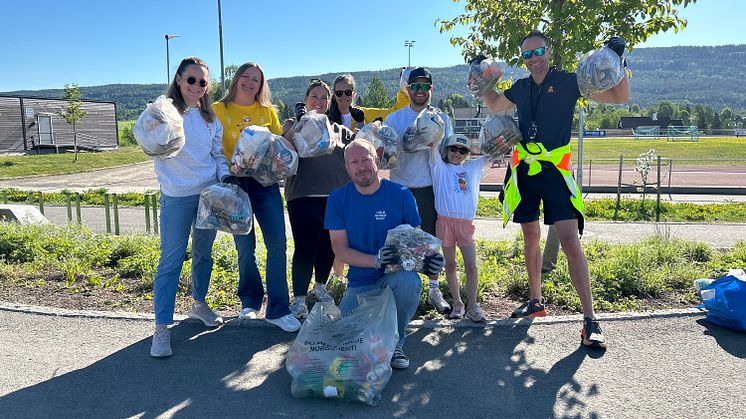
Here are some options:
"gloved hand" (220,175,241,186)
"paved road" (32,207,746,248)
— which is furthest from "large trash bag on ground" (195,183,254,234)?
"paved road" (32,207,746,248)

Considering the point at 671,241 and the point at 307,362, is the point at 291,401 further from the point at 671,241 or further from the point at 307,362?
the point at 671,241

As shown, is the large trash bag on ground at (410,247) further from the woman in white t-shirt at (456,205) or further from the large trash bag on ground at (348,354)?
the woman in white t-shirt at (456,205)

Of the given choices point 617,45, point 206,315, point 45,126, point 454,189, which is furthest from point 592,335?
point 45,126

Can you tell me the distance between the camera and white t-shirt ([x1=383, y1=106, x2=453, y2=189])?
4.55 meters

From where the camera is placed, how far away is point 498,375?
351cm

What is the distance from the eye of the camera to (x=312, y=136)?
4.10m

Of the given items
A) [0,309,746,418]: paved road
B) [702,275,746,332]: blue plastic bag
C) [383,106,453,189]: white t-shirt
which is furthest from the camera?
[383,106,453,189]: white t-shirt

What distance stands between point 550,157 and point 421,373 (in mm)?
1836

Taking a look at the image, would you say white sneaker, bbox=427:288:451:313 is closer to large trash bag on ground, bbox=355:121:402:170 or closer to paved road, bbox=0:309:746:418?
paved road, bbox=0:309:746:418

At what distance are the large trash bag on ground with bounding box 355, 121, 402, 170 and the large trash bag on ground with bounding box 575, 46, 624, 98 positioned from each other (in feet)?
4.59

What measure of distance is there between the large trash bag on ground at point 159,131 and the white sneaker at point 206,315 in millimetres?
1313

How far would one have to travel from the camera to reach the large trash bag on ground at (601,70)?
383 centimetres

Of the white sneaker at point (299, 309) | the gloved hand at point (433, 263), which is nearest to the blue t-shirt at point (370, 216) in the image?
the gloved hand at point (433, 263)

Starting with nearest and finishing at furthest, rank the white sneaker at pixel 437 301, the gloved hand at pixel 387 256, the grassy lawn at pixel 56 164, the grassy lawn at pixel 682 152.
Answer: the gloved hand at pixel 387 256, the white sneaker at pixel 437 301, the grassy lawn at pixel 56 164, the grassy lawn at pixel 682 152
